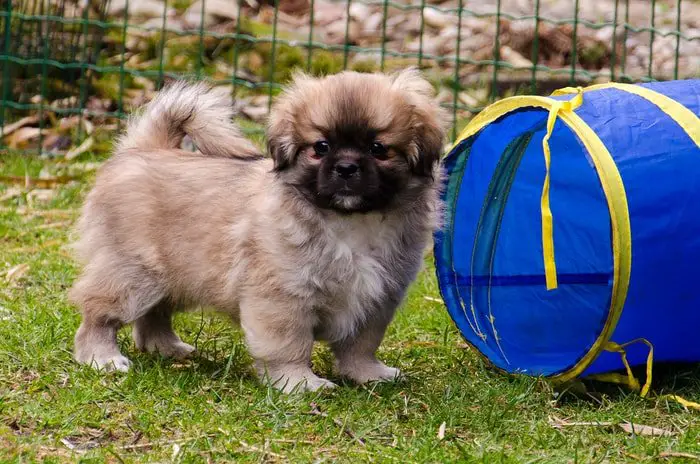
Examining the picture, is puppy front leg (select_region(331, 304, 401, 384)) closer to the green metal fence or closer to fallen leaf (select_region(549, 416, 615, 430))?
fallen leaf (select_region(549, 416, 615, 430))

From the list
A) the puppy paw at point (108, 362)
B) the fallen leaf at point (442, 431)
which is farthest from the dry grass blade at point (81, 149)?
the fallen leaf at point (442, 431)

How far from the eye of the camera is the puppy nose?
3.24 m

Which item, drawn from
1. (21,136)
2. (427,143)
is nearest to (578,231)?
(427,143)

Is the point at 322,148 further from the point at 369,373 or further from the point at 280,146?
the point at 369,373

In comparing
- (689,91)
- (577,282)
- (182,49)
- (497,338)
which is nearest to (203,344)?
(497,338)

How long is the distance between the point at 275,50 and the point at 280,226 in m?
4.65

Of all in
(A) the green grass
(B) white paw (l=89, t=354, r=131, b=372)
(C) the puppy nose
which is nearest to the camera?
(A) the green grass

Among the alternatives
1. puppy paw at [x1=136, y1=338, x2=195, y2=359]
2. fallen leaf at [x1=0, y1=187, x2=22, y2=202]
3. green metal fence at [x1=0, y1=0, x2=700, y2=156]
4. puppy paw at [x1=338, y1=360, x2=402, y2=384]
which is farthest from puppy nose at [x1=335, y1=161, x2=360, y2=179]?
fallen leaf at [x1=0, y1=187, x2=22, y2=202]

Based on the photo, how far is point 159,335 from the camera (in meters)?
4.07

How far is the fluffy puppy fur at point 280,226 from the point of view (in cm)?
335

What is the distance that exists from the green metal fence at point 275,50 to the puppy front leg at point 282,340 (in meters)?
2.97

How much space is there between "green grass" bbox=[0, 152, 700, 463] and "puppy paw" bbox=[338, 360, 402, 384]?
70mm

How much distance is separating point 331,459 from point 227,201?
1118 millimetres

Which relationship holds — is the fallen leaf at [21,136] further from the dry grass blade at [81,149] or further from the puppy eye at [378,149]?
the puppy eye at [378,149]
